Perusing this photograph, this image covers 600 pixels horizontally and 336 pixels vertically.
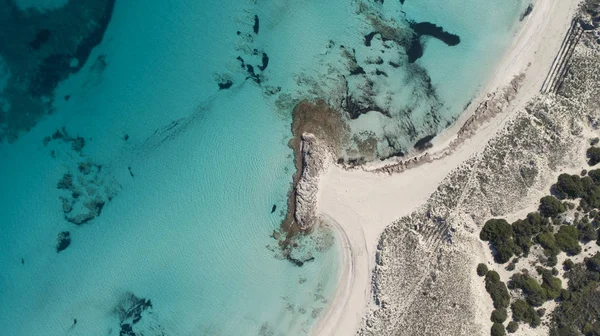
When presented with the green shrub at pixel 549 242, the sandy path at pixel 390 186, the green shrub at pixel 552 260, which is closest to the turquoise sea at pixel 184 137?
the sandy path at pixel 390 186

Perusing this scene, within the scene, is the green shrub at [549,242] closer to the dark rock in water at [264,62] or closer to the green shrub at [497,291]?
the green shrub at [497,291]

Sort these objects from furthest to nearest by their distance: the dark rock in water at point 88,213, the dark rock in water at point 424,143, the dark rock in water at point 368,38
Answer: the dark rock in water at point 88,213 < the dark rock in water at point 368,38 < the dark rock in water at point 424,143

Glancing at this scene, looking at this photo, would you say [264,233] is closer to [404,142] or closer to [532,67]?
[404,142]

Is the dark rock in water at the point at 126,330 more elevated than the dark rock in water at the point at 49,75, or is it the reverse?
the dark rock in water at the point at 49,75

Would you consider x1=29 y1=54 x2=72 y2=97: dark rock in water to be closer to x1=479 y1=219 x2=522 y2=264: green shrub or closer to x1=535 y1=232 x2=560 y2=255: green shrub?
x1=479 y1=219 x2=522 y2=264: green shrub

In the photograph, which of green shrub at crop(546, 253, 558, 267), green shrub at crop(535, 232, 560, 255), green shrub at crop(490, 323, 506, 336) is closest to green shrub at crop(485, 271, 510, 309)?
green shrub at crop(490, 323, 506, 336)

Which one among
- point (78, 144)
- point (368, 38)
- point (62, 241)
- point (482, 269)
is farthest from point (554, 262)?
point (62, 241)
